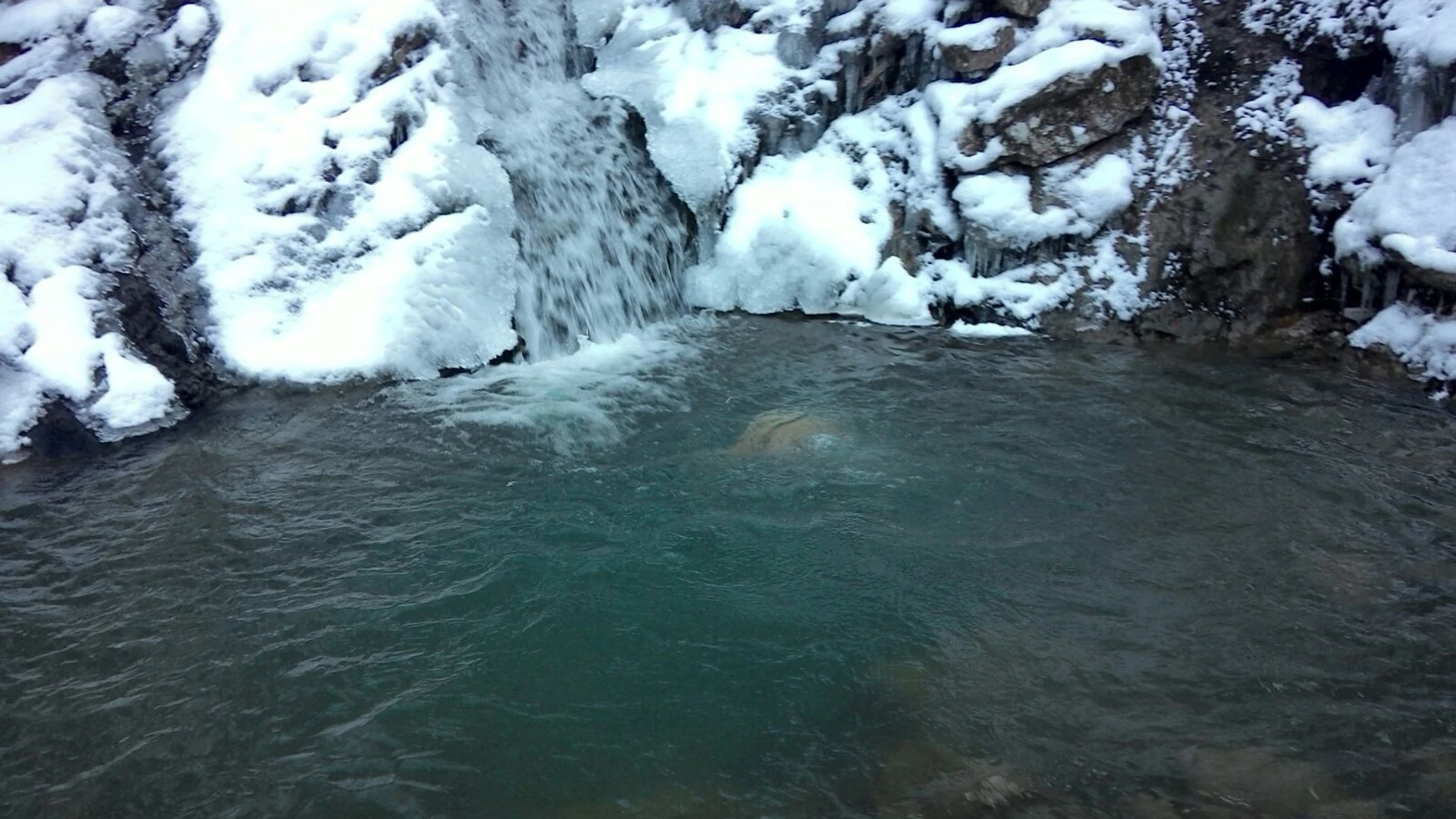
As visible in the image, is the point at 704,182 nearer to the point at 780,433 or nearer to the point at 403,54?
the point at 403,54

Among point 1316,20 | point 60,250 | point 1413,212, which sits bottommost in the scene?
point 1413,212

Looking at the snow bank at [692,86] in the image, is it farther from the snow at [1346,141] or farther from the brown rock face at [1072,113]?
the snow at [1346,141]

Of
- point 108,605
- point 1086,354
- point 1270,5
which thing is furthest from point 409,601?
point 1270,5

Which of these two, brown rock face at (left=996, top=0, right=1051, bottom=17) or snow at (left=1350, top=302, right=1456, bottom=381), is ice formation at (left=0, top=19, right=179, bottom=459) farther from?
snow at (left=1350, top=302, right=1456, bottom=381)

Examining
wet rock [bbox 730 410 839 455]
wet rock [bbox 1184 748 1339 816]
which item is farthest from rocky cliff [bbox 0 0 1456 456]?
wet rock [bbox 1184 748 1339 816]

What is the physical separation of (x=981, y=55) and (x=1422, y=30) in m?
3.40

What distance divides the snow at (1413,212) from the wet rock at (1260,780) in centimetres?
495

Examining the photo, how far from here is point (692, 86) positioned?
9516 millimetres

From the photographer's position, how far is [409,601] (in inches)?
179

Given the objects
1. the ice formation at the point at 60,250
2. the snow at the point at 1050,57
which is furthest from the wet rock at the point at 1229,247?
the ice formation at the point at 60,250

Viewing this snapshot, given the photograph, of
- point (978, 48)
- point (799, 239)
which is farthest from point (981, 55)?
point (799, 239)

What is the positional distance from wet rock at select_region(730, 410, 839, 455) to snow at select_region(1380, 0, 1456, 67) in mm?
5575

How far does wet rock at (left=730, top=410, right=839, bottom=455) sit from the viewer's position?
6.06 metres

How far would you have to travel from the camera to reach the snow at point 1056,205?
26.8 ft
